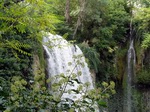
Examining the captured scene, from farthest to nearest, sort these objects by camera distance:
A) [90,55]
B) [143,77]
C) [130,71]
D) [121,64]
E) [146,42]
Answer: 1. [121,64]
2. [130,71]
3. [143,77]
4. [146,42]
5. [90,55]

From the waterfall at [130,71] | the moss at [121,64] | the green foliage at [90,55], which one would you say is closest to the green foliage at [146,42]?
the waterfall at [130,71]

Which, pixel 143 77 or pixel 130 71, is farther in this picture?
pixel 130 71

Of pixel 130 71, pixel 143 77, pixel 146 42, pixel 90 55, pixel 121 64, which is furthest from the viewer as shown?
pixel 121 64

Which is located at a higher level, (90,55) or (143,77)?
(90,55)

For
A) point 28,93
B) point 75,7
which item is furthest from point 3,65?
point 75,7

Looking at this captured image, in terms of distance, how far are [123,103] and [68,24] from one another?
456 cm

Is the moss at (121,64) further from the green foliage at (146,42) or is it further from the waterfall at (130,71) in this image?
the green foliage at (146,42)

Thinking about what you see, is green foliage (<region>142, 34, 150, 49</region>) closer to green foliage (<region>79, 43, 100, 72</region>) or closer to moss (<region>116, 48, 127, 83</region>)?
A: moss (<region>116, 48, 127, 83</region>)

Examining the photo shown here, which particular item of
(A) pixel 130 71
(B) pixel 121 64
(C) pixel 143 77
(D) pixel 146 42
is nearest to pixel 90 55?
(B) pixel 121 64

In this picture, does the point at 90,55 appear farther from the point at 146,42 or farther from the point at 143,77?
the point at 143,77

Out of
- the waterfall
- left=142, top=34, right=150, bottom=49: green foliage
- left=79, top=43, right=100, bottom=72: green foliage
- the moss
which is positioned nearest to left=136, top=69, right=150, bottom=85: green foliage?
the waterfall

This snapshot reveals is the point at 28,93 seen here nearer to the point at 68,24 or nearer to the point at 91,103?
the point at 91,103

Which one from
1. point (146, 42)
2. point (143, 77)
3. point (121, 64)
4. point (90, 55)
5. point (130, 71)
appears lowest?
point (143, 77)

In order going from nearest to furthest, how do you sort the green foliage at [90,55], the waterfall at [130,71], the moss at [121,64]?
the green foliage at [90,55], the waterfall at [130,71], the moss at [121,64]
